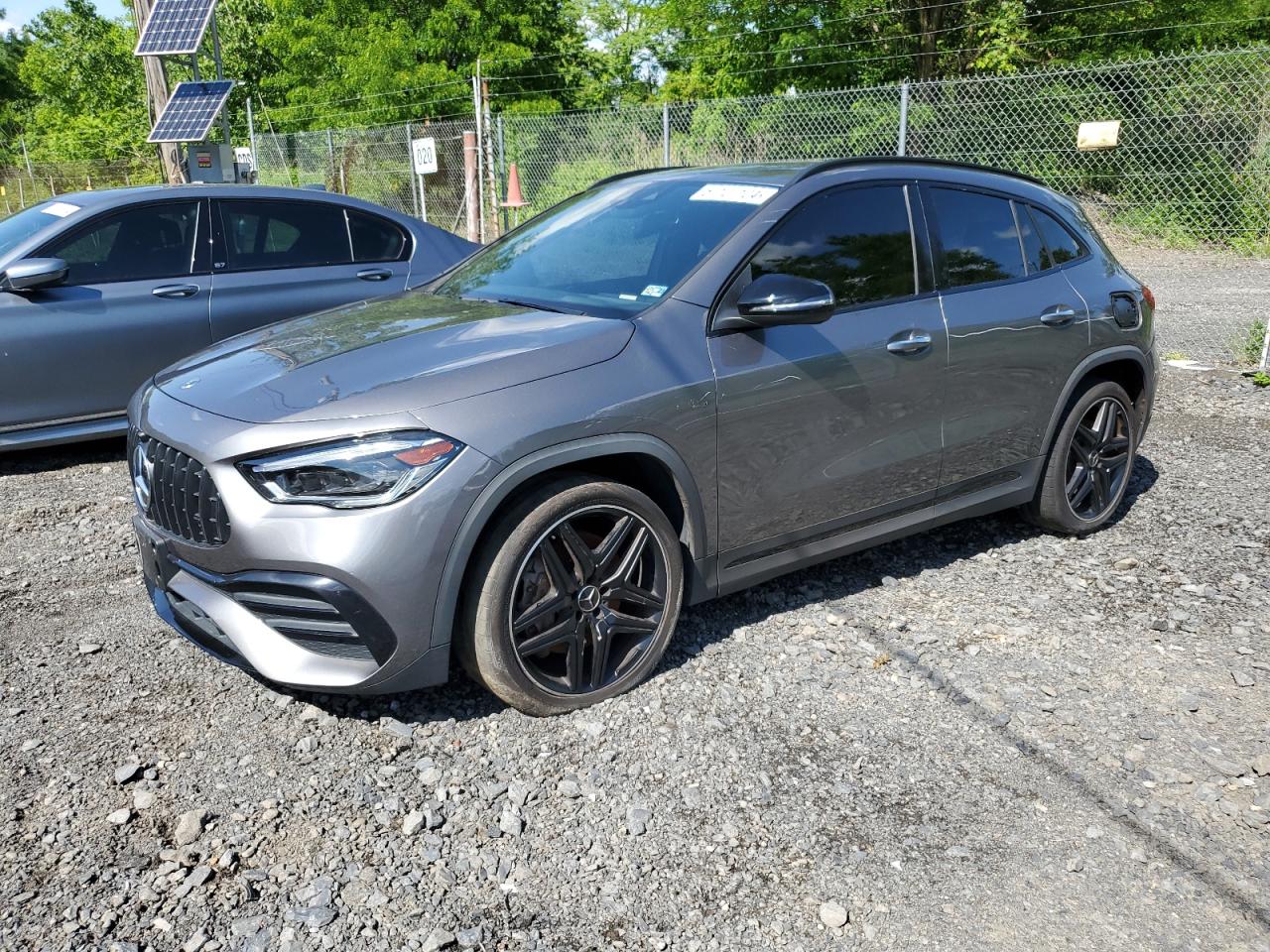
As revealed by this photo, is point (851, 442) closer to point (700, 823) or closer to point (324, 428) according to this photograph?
point (700, 823)

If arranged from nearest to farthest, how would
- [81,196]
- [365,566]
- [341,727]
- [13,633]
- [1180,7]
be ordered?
[365,566] → [341,727] → [13,633] → [81,196] → [1180,7]

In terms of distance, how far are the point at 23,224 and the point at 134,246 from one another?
66 centimetres

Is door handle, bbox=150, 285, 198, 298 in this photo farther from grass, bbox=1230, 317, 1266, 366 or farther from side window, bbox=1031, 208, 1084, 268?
grass, bbox=1230, 317, 1266, 366

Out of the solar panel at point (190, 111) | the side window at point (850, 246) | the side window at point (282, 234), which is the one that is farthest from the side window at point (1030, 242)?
the solar panel at point (190, 111)

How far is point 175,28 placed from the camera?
12.0 m

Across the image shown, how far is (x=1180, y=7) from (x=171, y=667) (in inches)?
952

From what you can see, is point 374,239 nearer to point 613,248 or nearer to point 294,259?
point 294,259

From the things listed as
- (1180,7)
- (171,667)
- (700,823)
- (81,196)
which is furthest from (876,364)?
(1180,7)

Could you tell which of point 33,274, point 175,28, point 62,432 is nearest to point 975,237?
point 33,274

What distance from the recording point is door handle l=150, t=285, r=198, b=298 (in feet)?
20.4

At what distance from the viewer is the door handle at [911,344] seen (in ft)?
12.9

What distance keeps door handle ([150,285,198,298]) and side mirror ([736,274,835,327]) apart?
4.10 meters

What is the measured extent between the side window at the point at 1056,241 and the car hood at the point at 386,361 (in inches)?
91.2

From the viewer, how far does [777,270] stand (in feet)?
12.2
